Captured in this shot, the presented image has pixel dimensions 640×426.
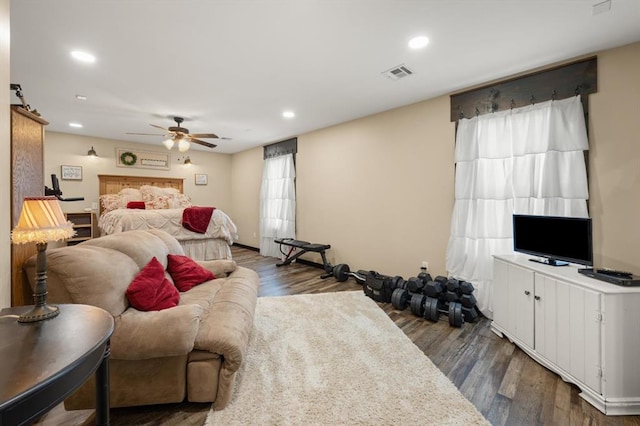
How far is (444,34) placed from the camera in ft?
7.25

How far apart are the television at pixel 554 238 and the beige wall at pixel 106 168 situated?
22.6 feet

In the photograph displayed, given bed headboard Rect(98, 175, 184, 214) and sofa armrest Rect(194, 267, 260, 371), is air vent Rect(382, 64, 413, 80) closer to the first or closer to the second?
sofa armrest Rect(194, 267, 260, 371)

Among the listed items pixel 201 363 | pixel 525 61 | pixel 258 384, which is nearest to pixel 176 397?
pixel 201 363

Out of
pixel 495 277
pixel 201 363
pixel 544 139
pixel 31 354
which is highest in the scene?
pixel 544 139

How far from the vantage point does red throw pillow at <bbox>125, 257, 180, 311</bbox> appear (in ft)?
5.83

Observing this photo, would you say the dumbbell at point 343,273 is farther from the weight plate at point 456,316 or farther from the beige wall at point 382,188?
the weight plate at point 456,316

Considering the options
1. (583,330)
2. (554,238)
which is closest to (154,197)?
(554,238)

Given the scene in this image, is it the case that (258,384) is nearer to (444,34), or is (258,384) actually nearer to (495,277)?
(495,277)

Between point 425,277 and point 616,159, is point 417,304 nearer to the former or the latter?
point 425,277

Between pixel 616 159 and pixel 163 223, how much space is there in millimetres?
5939

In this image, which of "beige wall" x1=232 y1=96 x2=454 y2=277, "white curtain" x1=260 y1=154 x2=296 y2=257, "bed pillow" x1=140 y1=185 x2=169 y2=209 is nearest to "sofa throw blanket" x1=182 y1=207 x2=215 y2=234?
"bed pillow" x1=140 y1=185 x2=169 y2=209

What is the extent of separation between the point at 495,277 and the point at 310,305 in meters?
2.04

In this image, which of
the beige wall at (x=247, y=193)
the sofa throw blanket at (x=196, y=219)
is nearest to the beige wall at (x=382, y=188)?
the beige wall at (x=247, y=193)

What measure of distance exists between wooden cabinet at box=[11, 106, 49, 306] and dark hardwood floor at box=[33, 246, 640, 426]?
81 cm
